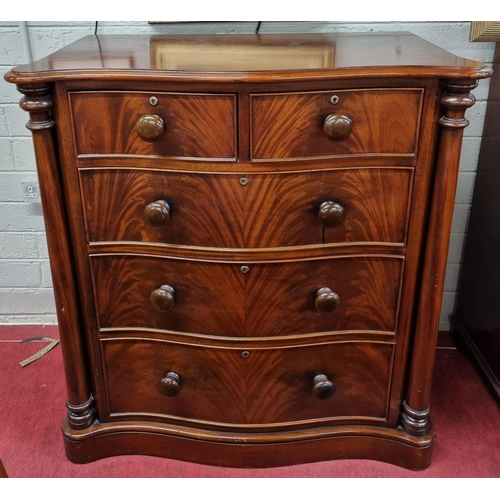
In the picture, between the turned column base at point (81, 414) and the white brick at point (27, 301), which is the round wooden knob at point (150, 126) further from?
the white brick at point (27, 301)

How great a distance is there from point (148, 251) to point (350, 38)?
746 mm

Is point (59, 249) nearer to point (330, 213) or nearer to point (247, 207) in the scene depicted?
point (247, 207)

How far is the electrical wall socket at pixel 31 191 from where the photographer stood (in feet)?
5.92

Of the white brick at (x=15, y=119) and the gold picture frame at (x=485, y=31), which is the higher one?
the gold picture frame at (x=485, y=31)

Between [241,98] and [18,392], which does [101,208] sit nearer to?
[241,98]

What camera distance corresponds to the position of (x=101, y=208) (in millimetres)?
1220

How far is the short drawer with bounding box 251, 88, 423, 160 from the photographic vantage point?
1101mm

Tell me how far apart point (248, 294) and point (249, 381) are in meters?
0.23

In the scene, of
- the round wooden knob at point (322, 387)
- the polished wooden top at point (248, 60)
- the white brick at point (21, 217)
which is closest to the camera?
the polished wooden top at point (248, 60)

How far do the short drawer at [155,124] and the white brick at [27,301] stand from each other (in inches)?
37.6

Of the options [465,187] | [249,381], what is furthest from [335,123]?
[465,187]

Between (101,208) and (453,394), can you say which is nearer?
(101,208)

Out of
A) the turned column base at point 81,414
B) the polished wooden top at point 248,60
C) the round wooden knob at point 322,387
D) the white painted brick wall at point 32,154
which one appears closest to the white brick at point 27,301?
the white painted brick wall at point 32,154

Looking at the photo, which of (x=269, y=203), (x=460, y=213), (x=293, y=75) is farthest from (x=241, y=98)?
(x=460, y=213)
